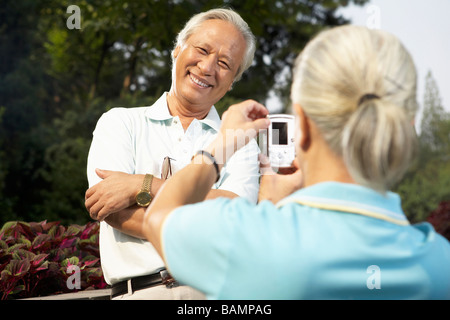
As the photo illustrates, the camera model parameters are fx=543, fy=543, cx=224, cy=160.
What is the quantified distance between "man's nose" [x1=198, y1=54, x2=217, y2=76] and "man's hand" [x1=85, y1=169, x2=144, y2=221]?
0.80m

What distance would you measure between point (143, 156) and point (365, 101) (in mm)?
1617

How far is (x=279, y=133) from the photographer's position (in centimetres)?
209

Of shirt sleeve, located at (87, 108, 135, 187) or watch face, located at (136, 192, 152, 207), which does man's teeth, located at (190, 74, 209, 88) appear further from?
watch face, located at (136, 192, 152, 207)

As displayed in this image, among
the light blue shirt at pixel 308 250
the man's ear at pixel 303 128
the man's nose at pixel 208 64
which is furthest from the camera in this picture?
the man's nose at pixel 208 64

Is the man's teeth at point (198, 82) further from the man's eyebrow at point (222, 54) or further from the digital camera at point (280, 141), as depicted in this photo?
the digital camera at point (280, 141)

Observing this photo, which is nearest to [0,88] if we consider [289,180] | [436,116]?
[289,180]

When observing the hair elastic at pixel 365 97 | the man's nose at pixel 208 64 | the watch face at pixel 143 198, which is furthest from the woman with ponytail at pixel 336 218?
the man's nose at pixel 208 64

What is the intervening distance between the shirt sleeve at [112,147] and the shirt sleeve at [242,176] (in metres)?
0.50

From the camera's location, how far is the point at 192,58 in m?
3.08

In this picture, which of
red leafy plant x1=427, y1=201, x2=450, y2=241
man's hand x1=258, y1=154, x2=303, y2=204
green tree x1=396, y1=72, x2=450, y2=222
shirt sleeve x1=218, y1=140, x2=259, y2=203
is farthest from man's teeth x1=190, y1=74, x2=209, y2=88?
green tree x1=396, y1=72, x2=450, y2=222

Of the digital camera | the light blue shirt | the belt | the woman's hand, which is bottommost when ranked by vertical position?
the belt

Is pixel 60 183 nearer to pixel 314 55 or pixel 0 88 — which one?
pixel 0 88

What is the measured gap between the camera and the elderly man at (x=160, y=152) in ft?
8.29

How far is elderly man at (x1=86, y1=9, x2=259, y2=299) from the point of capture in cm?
253
